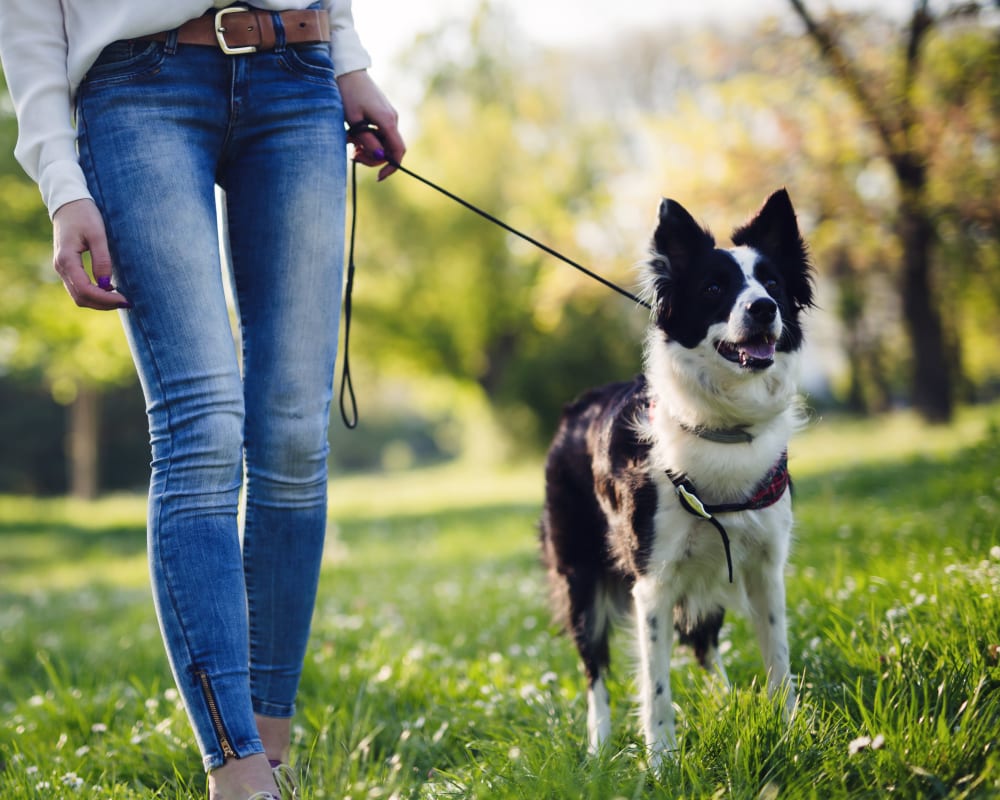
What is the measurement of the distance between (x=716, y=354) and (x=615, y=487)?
0.48 meters

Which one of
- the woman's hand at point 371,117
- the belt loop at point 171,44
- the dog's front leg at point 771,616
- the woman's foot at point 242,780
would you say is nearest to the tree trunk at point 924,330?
the dog's front leg at point 771,616

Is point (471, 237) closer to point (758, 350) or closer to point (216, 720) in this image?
point (758, 350)

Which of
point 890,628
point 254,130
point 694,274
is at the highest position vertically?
point 254,130

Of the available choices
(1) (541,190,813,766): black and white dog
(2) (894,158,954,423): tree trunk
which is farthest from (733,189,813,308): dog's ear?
(2) (894,158,954,423): tree trunk

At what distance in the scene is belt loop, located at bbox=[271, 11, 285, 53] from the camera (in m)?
1.94

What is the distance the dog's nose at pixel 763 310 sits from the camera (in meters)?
2.35

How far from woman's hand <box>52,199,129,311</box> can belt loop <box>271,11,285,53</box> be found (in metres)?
0.54

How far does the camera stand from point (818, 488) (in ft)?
25.9

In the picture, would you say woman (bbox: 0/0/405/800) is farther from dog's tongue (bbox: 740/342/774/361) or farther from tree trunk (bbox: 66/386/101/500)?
tree trunk (bbox: 66/386/101/500)

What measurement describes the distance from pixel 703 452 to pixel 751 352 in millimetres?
302

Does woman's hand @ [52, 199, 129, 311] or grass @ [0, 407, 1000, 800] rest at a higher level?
woman's hand @ [52, 199, 129, 311]

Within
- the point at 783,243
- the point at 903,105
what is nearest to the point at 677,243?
the point at 783,243

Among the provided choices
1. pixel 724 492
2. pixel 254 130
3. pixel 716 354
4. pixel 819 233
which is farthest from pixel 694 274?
pixel 819 233

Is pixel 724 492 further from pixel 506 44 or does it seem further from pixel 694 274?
pixel 506 44
